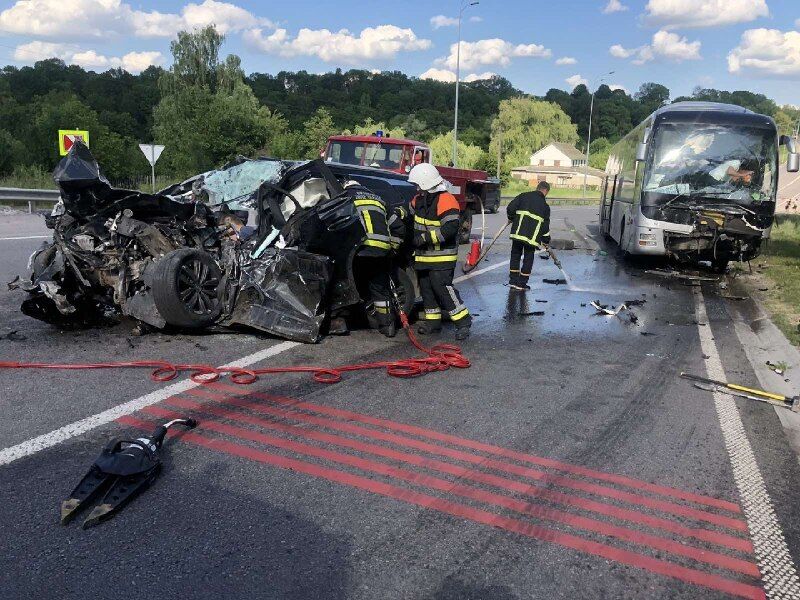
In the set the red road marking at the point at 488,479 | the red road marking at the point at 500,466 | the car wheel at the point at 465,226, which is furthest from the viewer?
the car wheel at the point at 465,226

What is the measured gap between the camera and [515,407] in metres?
4.69

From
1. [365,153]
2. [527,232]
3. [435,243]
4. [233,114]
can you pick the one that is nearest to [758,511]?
[435,243]

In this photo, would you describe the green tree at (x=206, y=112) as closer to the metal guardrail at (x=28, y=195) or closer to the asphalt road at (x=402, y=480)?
the metal guardrail at (x=28, y=195)

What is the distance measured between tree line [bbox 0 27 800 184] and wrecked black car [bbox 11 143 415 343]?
35.3 ft

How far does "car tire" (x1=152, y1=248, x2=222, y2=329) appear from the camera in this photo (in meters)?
5.75

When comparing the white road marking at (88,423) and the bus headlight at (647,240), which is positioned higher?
the bus headlight at (647,240)

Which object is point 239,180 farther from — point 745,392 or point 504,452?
point 745,392

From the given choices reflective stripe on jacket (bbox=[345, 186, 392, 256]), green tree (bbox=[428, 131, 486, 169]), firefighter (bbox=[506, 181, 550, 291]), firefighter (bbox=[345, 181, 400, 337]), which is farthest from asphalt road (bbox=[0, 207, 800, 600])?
green tree (bbox=[428, 131, 486, 169])

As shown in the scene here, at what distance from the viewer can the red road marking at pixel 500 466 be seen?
3.29 metres

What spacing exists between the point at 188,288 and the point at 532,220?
5.39m

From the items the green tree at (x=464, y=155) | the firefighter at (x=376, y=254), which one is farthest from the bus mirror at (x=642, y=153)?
the green tree at (x=464, y=155)

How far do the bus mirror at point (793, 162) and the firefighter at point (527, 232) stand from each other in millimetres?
4876

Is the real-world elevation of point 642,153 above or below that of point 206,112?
below

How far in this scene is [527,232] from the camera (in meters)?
9.68
